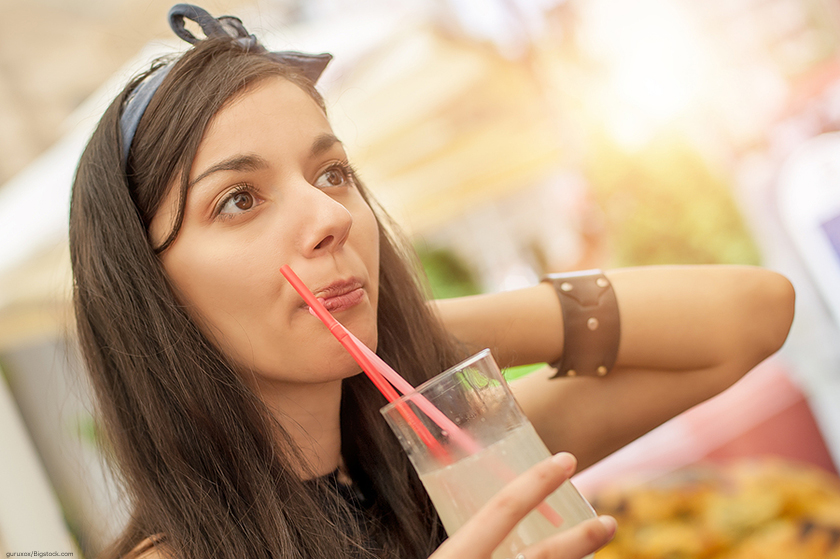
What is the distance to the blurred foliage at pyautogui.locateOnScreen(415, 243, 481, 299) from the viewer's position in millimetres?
3869

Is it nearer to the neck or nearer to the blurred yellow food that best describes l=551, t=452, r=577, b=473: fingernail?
the neck

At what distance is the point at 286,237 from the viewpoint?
0.92 metres

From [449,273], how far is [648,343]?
2.82 meters

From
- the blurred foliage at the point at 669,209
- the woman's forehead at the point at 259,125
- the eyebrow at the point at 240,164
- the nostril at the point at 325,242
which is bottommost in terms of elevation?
the blurred foliage at the point at 669,209

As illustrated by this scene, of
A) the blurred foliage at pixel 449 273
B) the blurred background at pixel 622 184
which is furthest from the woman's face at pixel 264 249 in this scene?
the blurred foliage at pixel 449 273

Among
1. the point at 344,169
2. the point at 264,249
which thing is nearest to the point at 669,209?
the point at 344,169

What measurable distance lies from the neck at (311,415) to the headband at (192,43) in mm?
469

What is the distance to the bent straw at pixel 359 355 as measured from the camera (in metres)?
0.74

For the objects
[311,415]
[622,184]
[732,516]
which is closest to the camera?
[311,415]

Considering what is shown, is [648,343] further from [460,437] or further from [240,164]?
[240,164]

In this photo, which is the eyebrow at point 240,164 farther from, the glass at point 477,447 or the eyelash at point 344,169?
the glass at point 477,447

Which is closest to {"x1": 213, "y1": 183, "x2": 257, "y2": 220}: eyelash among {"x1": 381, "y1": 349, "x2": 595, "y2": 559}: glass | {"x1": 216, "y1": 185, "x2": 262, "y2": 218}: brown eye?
{"x1": 216, "y1": 185, "x2": 262, "y2": 218}: brown eye

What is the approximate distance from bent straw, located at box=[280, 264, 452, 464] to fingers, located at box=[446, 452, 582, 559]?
13 centimetres

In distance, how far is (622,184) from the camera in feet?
11.6
